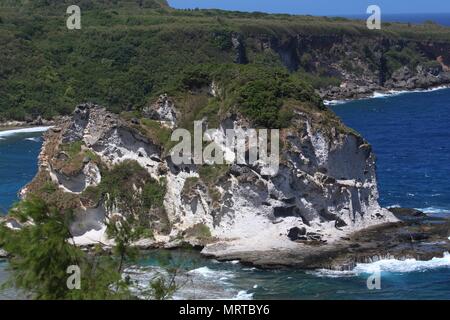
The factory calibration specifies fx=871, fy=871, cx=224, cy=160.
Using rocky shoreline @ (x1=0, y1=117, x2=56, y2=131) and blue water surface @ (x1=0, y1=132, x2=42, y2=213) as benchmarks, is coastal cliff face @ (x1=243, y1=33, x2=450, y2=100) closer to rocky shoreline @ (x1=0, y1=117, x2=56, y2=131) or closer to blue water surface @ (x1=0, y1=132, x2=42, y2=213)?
rocky shoreline @ (x1=0, y1=117, x2=56, y2=131)

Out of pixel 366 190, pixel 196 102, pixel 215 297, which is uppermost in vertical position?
pixel 196 102

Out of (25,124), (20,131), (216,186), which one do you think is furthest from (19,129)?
(216,186)

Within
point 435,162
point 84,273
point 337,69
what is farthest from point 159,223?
point 337,69

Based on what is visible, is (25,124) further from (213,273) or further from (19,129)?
(213,273)

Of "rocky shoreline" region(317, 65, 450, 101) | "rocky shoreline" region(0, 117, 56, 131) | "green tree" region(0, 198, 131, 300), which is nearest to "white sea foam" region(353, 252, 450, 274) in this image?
"green tree" region(0, 198, 131, 300)

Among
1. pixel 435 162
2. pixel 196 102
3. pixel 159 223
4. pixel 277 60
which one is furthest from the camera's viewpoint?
pixel 277 60

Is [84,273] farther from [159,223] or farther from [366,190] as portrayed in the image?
[366,190]

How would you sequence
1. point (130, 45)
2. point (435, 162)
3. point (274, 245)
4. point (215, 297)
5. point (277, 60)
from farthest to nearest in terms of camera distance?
point (277, 60), point (130, 45), point (435, 162), point (274, 245), point (215, 297)

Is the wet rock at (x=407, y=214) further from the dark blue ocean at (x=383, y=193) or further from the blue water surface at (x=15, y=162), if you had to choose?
the blue water surface at (x=15, y=162)
